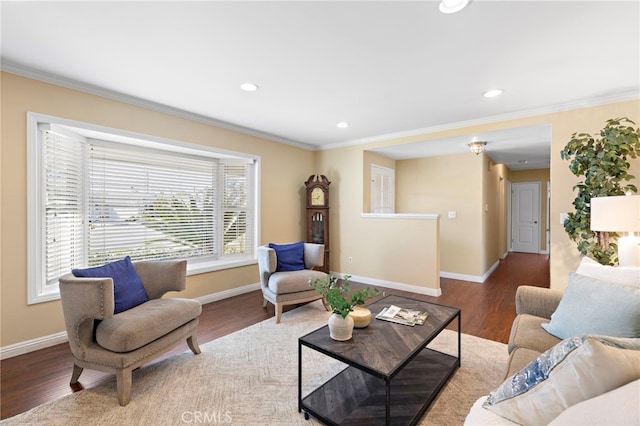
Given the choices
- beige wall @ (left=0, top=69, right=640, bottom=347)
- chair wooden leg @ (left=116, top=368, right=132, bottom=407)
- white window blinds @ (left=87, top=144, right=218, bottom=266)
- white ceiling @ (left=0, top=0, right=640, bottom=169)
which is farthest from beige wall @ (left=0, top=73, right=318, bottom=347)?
chair wooden leg @ (left=116, top=368, right=132, bottom=407)

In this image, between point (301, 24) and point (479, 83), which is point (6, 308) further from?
point (479, 83)

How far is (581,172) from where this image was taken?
279 cm

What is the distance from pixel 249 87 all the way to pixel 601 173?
3322 mm

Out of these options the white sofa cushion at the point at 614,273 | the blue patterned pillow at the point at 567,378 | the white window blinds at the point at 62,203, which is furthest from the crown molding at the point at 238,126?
the blue patterned pillow at the point at 567,378

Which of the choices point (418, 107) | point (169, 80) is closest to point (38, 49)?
point (169, 80)

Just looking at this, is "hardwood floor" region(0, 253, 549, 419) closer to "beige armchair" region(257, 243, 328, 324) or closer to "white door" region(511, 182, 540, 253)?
"beige armchair" region(257, 243, 328, 324)

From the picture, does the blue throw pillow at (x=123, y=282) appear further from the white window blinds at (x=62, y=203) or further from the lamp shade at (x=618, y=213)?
the lamp shade at (x=618, y=213)

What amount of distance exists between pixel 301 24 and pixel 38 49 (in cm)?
193

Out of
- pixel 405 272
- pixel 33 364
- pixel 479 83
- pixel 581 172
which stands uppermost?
pixel 479 83

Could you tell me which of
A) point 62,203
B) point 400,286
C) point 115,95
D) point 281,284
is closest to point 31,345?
point 62,203

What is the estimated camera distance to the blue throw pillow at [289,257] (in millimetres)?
3451

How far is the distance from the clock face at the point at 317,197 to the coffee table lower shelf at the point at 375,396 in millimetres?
3051

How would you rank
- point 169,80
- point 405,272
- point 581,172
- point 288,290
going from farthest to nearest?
point 405,272 < point 288,290 < point 581,172 < point 169,80

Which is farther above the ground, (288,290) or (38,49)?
(38,49)
